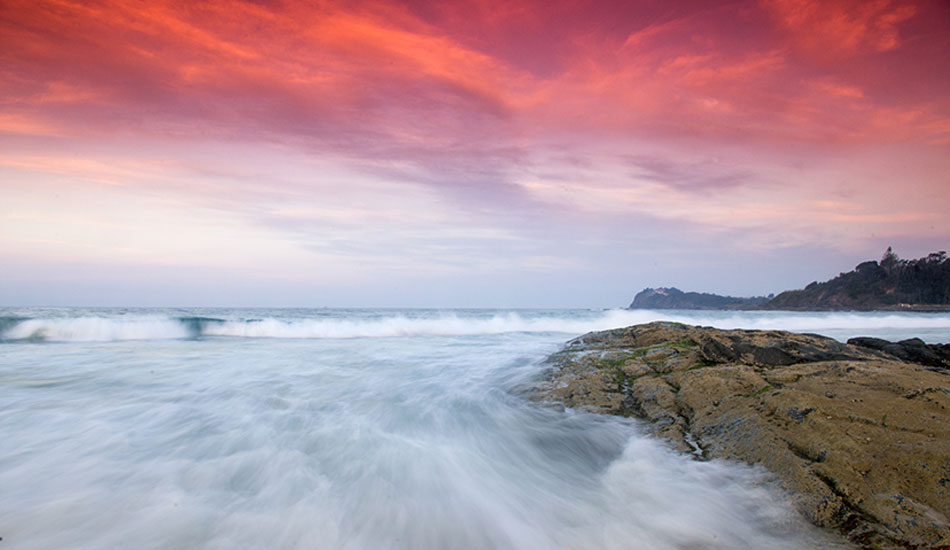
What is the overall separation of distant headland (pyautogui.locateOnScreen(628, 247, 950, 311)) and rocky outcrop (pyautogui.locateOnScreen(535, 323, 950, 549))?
98383 millimetres

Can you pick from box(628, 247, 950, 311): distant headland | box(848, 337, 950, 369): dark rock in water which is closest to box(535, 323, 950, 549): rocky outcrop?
box(848, 337, 950, 369): dark rock in water

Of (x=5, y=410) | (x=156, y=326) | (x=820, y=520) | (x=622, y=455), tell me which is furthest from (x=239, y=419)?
(x=156, y=326)

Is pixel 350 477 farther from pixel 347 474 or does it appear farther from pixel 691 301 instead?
pixel 691 301

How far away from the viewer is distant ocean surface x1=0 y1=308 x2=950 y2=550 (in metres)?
3.26

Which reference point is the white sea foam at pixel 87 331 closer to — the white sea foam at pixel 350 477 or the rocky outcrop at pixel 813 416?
the white sea foam at pixel 350 477

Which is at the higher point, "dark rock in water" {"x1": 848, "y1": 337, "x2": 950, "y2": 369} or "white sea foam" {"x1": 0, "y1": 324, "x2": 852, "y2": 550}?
"dark rock in water" {"x1": 848, "y1": 337, "x2": 950, "y2": 369}

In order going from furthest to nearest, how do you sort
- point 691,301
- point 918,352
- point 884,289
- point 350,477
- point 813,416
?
1. point 691,301
2. point 884,289
3. point 918,352
4. point 350,477
5. point 813,416

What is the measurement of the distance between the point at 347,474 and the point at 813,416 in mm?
4704

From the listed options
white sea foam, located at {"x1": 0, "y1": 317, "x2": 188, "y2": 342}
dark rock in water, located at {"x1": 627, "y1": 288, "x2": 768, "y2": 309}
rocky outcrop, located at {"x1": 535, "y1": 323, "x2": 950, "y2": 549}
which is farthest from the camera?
dark rock in water, located at {"x1": 627, "y1": 288, "x2": 768, "y2": 309}

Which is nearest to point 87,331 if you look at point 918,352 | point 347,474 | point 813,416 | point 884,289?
point 347,474

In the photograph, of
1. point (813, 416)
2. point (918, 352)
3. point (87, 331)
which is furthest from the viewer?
point (87, 331)

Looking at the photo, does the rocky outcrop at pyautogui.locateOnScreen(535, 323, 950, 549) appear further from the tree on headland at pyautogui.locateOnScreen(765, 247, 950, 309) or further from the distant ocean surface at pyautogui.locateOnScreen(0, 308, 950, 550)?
the tree on headland at pyautogui.locateOnScreen(765, 247, 950, 309)

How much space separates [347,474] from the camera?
4488 millimetres

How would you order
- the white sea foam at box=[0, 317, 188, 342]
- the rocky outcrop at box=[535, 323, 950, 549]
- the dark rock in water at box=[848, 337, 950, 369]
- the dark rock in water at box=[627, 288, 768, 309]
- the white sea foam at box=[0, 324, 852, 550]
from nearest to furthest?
the rocky outcrop at box=[535, 323, 950, 549], the white sea foam at box=[0, 324, 852, 550], the dark rock in water at box=[848, 337, 950, 369], the white sea foam at box=[0, 317, 188, 342], the dark rock in water at box=[627, 288, 768, 309]
